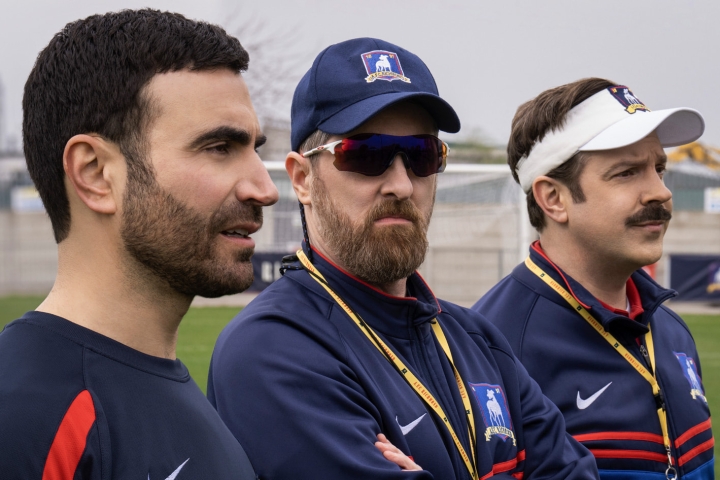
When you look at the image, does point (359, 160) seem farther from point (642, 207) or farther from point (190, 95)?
point (642, 207)

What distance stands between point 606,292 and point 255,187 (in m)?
1.75

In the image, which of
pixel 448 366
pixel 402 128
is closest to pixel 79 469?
pixel 448 366

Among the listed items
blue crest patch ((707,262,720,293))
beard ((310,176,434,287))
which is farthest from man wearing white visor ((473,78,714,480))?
blue crest patch ((707,262,720,293))

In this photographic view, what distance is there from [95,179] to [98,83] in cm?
20

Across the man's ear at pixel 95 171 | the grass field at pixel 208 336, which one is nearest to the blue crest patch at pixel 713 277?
the grass field at pixel 208 336

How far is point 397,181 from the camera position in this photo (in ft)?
8.13

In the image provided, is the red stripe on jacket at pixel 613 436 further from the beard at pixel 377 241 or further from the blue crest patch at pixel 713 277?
the blue crest patch at pixel 713 277

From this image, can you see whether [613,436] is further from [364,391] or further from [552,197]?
[364,391]

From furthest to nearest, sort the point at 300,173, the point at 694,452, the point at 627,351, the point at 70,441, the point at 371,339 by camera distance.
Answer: the point at 627,351 < the point at 694,452 < the point at 300,173 < the point at 371,339 < the point at 70,441

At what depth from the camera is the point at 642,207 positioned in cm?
302

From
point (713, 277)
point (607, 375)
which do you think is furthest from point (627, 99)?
point (713, 277)

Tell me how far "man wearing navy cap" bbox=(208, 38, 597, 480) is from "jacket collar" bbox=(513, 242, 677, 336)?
1.68 feet

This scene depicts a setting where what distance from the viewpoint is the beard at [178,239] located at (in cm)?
172

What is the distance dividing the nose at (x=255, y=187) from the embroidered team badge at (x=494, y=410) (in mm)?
899
